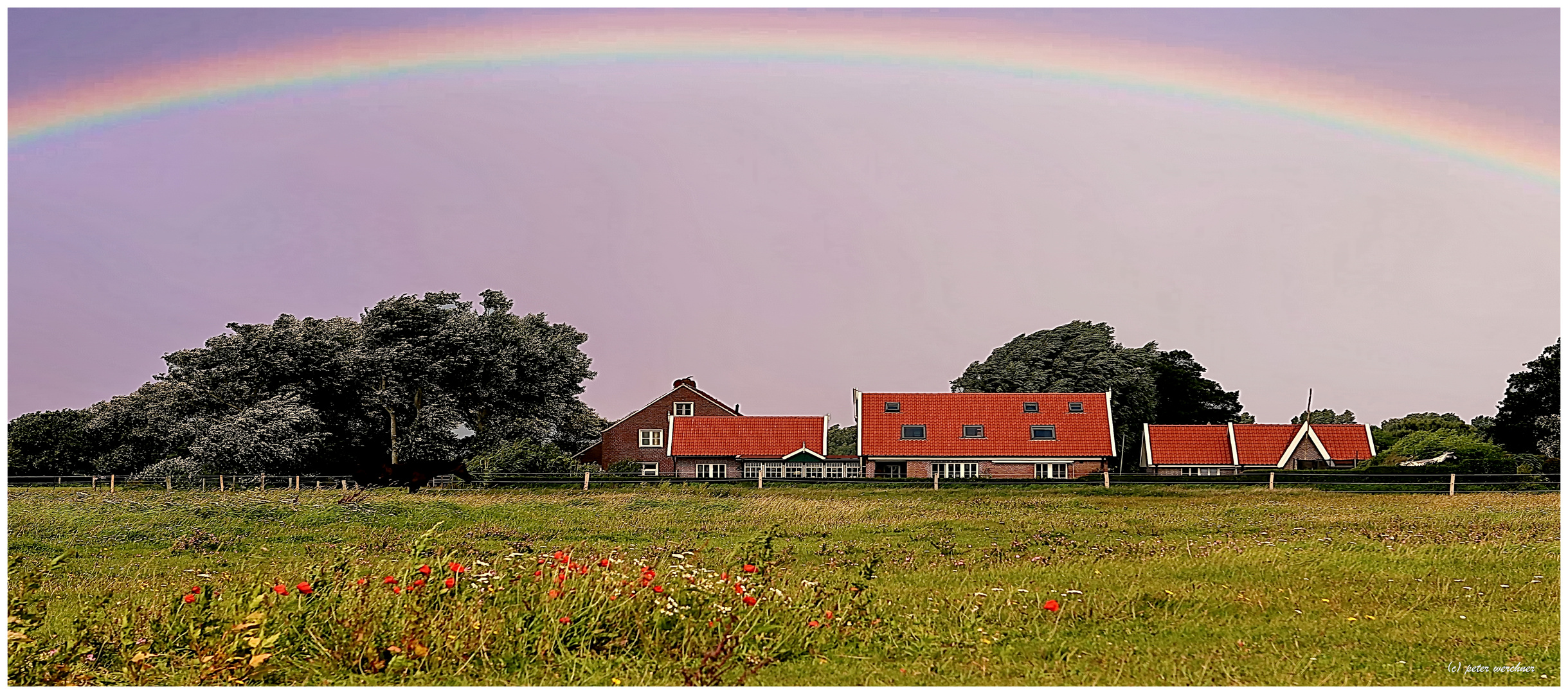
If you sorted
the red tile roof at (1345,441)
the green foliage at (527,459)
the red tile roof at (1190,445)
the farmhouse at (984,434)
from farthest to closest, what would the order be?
the red tile roof at (1345,441) < the red tile roof at (1190,445) < the farmhouse at (984,434) < the green foliage at (527,459)

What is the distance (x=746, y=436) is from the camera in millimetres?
47969

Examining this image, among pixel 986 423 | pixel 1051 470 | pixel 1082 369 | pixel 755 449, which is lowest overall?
pixel 1051 470

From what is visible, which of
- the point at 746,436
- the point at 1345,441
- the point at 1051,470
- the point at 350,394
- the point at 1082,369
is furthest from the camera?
the point at 1082,369

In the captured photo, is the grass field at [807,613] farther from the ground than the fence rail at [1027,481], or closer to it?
farther from the ground

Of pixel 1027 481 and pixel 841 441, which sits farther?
pixel 841 441

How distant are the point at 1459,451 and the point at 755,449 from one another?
26422mm

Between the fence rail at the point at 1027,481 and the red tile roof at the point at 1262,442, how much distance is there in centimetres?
1543

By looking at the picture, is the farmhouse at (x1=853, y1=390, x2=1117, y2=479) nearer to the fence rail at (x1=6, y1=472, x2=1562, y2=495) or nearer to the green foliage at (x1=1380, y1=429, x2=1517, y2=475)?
the fence rail at (x1=6, y1=472, x2=1562, y2=495)

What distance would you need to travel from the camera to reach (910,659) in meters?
7.09

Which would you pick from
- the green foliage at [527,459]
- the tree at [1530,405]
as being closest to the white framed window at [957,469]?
the green foliage at [527,459]

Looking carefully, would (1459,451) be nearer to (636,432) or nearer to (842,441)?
(842,441)

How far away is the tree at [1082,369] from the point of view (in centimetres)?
5306

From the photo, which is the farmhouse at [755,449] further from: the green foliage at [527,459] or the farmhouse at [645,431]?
the green foliage at [527,459]

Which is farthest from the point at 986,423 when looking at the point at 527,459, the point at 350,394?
the point at 350,394
